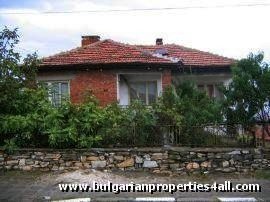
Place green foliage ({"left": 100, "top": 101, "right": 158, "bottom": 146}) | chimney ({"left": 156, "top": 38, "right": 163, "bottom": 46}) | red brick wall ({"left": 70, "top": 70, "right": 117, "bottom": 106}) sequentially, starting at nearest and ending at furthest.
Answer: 1. green foliage ({"left": 100, "top": 101, "right": 158, "bottom": 146})
2. red brick wall ({"left": 70, "top": 70, "right": 117, "bottom": 106})
3. chimney ({"left": 156, "top": 38, "right": 163, "bottom": 46})

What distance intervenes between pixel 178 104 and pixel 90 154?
318 centimetres

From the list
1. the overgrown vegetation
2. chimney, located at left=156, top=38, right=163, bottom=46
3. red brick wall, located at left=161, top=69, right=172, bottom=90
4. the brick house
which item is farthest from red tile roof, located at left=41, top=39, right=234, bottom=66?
the overgrown vegetation

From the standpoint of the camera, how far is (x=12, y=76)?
1490 centimetres

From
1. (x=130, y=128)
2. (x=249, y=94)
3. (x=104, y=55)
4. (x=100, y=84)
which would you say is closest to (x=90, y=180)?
(x=130, y=128)

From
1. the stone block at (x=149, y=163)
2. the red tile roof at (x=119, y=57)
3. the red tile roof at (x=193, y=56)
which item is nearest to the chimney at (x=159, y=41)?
the red tile roof at (x=193, y=56)

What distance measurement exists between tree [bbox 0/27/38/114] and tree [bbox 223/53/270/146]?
6.27 m

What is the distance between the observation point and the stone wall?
13.8 meters

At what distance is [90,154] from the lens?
546 inches

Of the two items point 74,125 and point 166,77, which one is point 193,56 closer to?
point 166,77

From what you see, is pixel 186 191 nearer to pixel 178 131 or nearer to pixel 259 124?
pixel 178 131

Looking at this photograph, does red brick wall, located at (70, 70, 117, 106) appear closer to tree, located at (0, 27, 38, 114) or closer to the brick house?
the brick house

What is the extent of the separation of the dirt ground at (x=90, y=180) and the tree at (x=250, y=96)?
5.94 feet

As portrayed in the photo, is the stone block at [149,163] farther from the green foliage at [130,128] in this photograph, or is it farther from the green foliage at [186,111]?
the green foliage at [186,111]

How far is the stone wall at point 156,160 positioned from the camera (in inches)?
542
